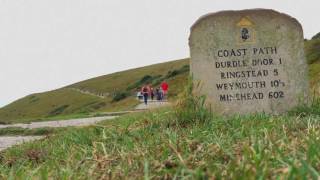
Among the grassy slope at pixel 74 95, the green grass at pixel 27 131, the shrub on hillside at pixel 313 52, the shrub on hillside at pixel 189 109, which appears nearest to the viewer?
the shrub on hillside at pixel 189 109

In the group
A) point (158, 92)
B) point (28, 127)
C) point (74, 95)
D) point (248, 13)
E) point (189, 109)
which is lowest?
point (28, 127)

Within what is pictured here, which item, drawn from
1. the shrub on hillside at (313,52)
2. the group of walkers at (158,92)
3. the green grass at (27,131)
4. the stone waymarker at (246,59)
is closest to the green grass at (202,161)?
the stone waymarker at (246,59)

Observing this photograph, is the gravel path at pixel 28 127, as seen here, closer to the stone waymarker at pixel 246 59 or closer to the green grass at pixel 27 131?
the green grass at pixel 27 131

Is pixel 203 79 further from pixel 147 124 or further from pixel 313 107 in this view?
pixel 147 124

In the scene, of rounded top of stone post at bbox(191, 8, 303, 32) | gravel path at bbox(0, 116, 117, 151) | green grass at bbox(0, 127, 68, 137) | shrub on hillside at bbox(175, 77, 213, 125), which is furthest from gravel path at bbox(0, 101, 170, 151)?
shrub on hillside at bbox(175, 77, 213, 125)

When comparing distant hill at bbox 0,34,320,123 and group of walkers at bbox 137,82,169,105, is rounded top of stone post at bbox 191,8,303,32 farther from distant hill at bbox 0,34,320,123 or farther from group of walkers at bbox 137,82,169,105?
distant hill at bbox 0,34,320,123

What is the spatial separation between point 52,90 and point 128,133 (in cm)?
16920

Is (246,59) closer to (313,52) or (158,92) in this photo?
(158,92)

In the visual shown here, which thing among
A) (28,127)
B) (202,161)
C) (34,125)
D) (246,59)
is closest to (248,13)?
(246,59)

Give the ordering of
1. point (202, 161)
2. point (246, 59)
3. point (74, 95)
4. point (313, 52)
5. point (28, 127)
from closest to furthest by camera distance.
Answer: point (202, 161), point (246, 59), point (28, 127), point (313, 52), point (74, 95)

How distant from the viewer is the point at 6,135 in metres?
18.3

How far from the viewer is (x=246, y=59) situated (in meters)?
9.91

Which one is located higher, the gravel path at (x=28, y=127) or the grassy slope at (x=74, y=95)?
the grassy slope at (x=74, y=95)

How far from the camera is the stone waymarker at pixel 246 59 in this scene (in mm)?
9867
